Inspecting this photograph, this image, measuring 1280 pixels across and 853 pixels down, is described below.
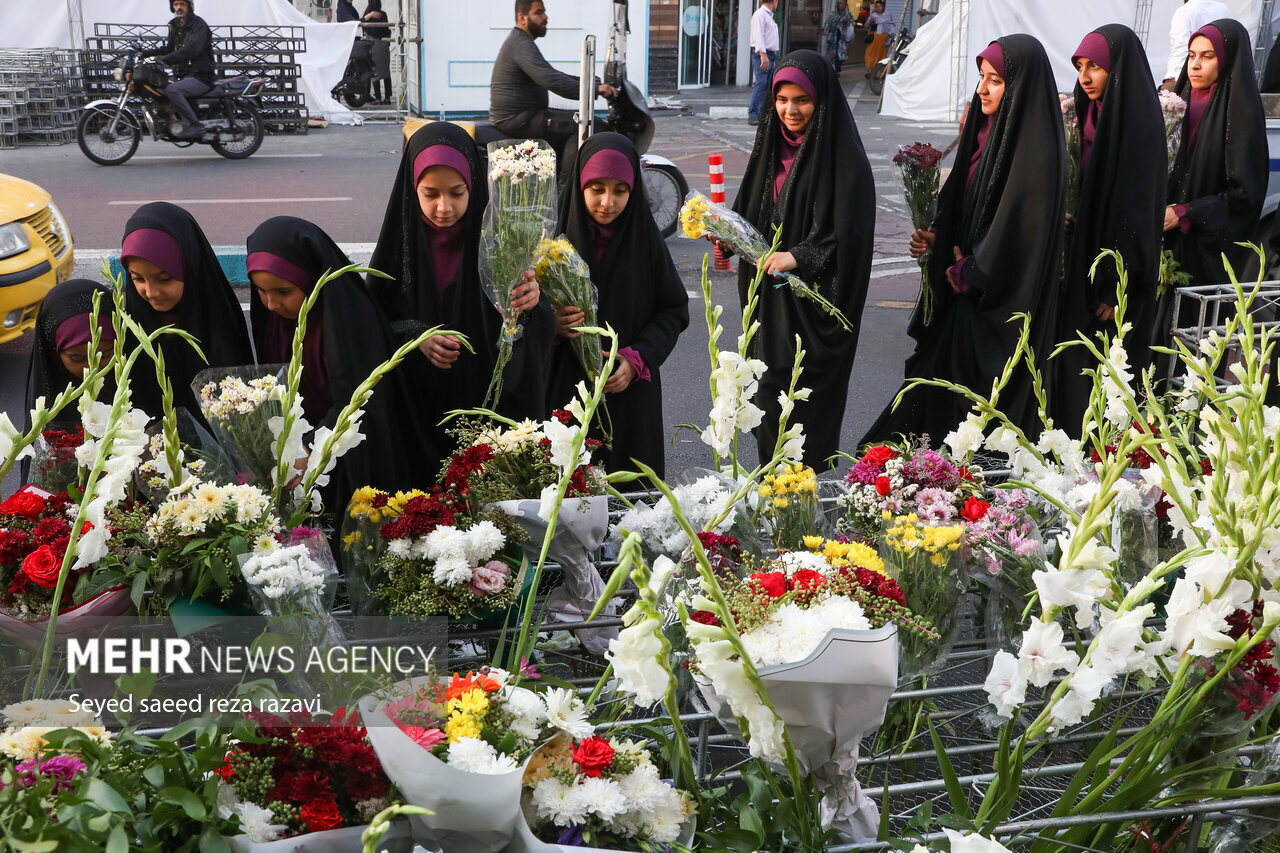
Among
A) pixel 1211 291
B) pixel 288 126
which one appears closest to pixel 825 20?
pixel 288 126

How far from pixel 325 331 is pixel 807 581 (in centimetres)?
158

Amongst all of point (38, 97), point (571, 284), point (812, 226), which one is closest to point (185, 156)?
point (38, 97)

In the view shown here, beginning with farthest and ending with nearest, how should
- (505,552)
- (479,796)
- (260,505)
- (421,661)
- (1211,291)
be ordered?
(1211,291)
(505,552)
(260,505)
(421,661)
(479,796)

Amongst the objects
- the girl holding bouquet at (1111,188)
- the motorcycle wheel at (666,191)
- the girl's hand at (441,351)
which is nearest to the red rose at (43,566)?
the girl's hand at (441,351)

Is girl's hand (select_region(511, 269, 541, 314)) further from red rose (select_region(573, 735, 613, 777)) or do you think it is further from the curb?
the curb

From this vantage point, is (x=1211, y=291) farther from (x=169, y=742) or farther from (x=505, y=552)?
(x=169, y=742)

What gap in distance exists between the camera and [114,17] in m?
13.3

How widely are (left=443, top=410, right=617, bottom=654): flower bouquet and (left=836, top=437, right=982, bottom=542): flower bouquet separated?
460mm

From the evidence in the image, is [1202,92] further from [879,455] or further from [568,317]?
[879,455]

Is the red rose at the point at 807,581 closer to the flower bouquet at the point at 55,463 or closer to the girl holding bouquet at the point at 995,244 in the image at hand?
the flower bouquet at the point at 55,463

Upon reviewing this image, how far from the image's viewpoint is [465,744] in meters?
1.25

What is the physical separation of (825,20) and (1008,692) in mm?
20255

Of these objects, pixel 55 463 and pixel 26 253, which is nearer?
pixel 55 463

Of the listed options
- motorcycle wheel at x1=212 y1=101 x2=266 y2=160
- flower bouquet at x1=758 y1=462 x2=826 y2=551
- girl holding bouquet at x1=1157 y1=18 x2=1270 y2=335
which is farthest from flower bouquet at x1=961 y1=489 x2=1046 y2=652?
motorcycle wheel at x1=212 y1=101 x2=266 y2=160
